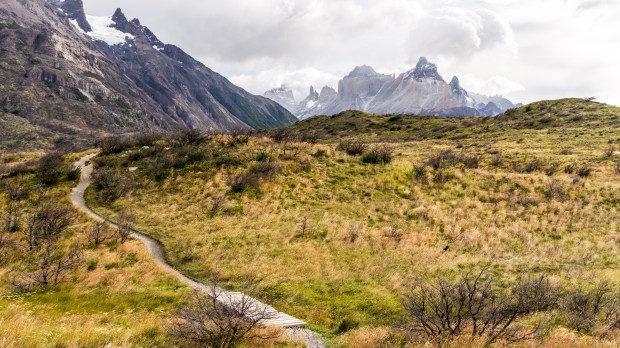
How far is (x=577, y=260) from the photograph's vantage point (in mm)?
17797

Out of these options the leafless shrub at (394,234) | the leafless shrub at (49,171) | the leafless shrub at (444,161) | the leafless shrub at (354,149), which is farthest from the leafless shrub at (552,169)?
the leafless shrub at (49,171)

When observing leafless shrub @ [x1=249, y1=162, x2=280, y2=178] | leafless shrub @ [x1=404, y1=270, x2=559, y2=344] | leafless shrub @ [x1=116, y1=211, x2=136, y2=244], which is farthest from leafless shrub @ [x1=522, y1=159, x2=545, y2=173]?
leafless shrub @ [x1=116, y1=211, x2=136, y2=244]

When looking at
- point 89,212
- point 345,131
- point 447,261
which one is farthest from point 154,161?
point 345,131

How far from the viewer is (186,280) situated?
18.1 meters

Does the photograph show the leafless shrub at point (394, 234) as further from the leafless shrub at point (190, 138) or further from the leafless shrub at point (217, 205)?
the leafless shrub at point (190, 138)

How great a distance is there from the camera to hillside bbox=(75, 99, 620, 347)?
1521 centimetres

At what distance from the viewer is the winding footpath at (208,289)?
11.2m


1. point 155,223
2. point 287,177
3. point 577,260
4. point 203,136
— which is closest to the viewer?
point 577,260

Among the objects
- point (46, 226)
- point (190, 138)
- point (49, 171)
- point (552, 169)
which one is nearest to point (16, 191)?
point (49, 171)

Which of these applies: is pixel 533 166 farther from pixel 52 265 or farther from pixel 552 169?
pixel 52 265

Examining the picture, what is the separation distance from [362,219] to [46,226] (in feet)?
75.6

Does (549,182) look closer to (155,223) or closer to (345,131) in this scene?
(155,223)

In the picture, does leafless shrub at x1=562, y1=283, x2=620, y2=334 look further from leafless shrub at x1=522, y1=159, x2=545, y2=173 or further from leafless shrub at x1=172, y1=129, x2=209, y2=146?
leafless shrub at x1=172, y1=129, x2=209, y2=146

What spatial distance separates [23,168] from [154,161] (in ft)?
51.9
